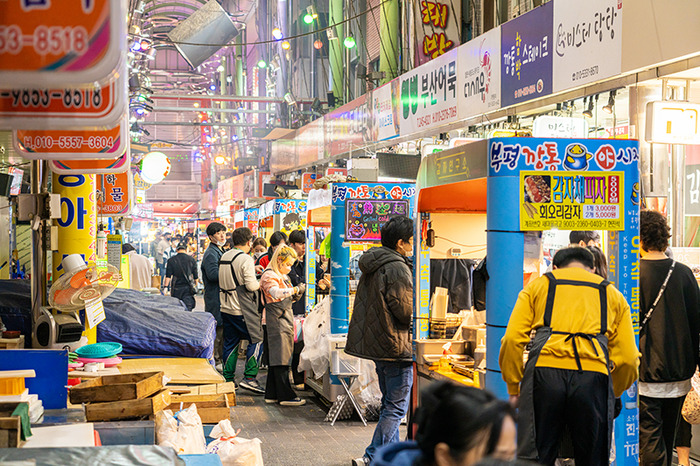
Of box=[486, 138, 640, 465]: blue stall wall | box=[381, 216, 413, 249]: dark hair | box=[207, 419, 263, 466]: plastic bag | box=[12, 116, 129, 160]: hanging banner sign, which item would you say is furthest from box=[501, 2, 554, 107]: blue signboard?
box=[207, 419, 263, 466]: plastic bag

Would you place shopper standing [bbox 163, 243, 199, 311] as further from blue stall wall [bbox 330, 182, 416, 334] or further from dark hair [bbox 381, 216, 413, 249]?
dark hair [bbox 381, 216, 413, 249]

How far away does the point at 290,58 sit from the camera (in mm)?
27438

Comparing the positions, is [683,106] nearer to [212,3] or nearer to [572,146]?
[572,146]

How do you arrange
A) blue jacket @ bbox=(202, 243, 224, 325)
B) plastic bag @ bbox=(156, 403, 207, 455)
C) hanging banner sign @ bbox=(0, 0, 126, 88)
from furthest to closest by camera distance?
blue jacket @ bbox=(202, 243, 224, 325), plastic bag @ bbox=(156, 403, 207, 455), hanging banner sign @ bbox=(0, 0, 126, 88)

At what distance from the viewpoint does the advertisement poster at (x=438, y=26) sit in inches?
503

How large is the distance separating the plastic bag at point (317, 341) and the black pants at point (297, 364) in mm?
633

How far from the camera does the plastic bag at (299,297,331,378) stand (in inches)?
356

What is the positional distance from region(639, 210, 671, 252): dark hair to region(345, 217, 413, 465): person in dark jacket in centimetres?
178

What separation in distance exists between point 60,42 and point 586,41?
21.7 feet

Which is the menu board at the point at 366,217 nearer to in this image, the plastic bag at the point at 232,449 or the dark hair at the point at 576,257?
the dark hair at the point at 576,257

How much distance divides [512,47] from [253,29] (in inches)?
1170

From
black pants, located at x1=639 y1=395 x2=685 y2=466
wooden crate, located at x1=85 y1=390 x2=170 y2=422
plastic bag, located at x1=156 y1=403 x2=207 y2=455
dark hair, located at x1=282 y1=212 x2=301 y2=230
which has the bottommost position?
black pants, located at x1=639 y1=395 x2=685 y2=466

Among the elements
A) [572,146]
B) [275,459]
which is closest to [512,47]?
[572,146]

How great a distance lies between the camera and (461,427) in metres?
2.09
